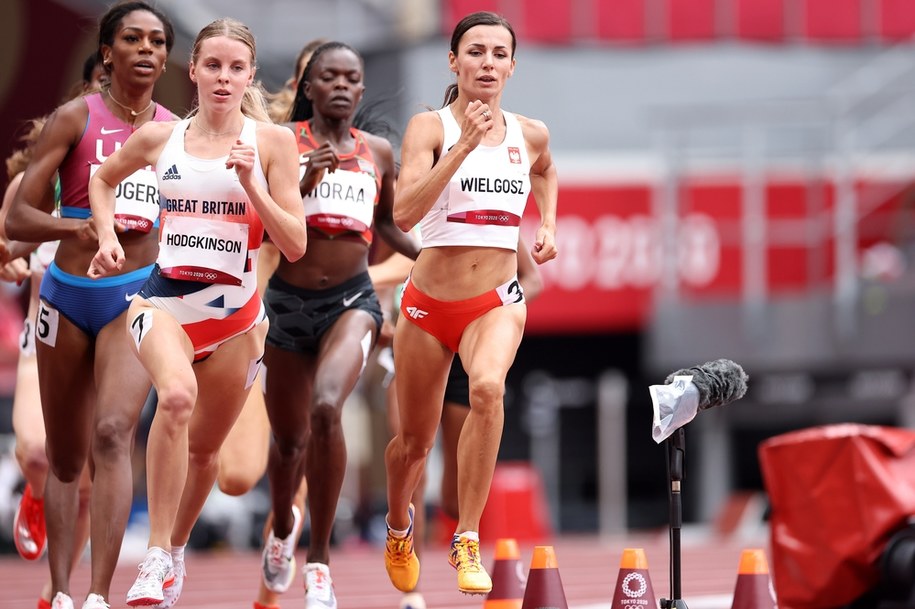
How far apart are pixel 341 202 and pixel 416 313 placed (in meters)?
1.05

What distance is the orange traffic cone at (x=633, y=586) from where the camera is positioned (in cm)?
629

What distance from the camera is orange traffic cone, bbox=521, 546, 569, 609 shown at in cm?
631

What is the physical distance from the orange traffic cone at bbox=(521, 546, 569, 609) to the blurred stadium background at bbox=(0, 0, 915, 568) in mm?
11055

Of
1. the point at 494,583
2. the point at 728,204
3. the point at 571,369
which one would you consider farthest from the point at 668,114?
the point at 494,583

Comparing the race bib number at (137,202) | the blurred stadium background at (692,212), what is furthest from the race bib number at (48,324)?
the blurred stadium background at (692,212)

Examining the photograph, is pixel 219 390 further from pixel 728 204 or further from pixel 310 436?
pixel 728 204

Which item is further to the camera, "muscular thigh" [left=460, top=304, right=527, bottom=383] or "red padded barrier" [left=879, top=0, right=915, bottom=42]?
"red padded barrier" [left=879, top=0, right=915, bottom=42]

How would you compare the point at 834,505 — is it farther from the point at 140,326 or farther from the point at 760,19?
the point at 760,19

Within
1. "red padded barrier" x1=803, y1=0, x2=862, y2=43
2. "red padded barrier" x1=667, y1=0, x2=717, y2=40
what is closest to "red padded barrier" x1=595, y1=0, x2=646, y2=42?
"red padded barrier" x1=667, y1=0, x2=717, y2=40

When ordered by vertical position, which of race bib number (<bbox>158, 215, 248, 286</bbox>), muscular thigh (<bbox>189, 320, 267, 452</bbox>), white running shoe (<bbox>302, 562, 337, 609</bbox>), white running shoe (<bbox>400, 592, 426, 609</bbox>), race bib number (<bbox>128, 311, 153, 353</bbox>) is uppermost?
race bib number (<bbox>158, 215, 248, 286</bbox>)

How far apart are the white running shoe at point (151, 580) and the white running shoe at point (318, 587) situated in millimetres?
1110

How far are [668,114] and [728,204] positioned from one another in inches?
66.2

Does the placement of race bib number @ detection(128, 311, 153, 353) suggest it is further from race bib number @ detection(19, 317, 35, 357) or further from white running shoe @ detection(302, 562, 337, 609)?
race bib number @ detection(19, 317, 35, 357)

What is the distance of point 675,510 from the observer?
6.01 m
